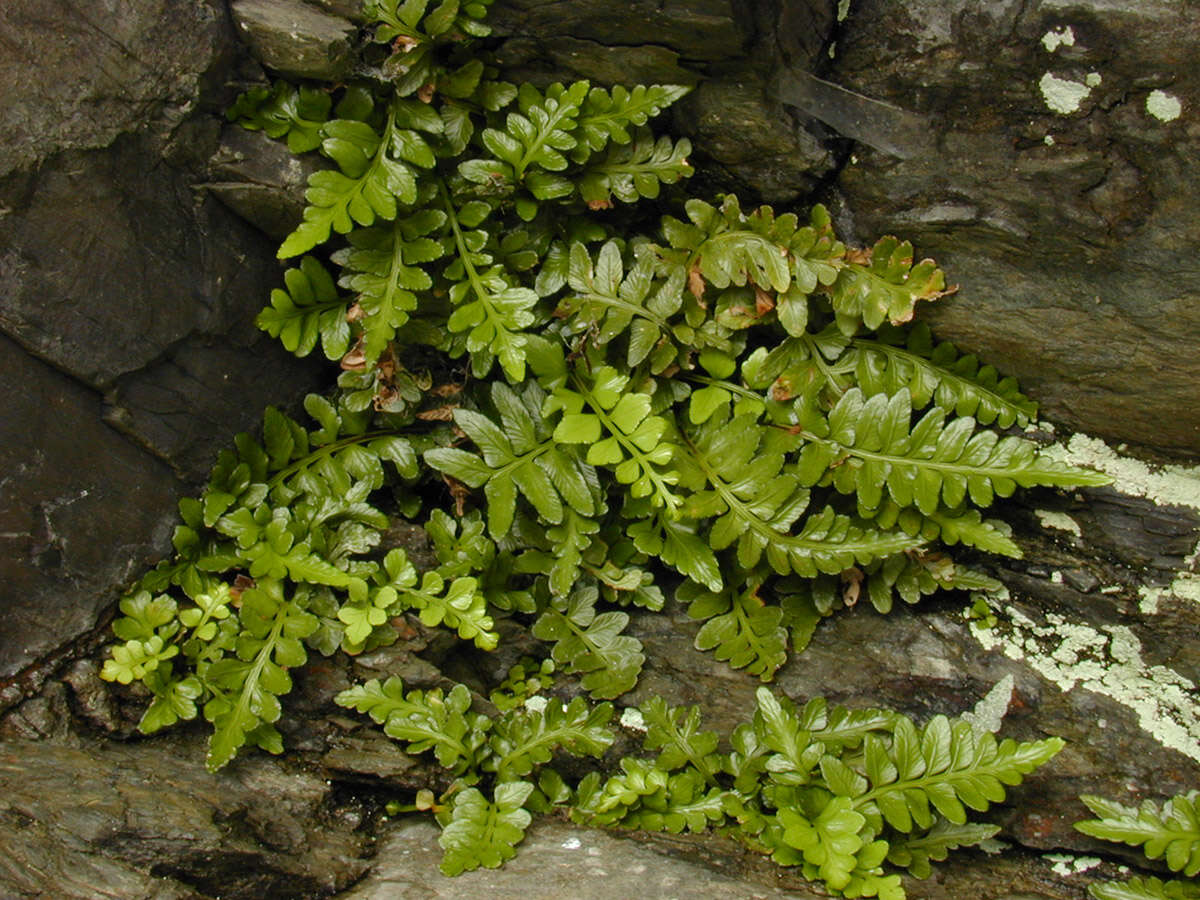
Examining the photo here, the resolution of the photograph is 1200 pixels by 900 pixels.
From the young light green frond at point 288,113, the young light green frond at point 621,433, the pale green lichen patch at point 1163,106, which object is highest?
the pale green lichen patch at point 1163,106

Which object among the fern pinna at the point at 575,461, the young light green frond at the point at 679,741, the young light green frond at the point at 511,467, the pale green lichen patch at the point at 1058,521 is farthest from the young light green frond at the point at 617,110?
the pale green lichen patch at the point at 1058,521

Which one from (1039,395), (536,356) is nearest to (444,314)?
(536,356)

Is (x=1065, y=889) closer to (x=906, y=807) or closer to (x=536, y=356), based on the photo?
(x=906, y=807)

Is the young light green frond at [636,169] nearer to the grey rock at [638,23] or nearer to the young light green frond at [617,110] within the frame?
the young light green frond at [617,110]

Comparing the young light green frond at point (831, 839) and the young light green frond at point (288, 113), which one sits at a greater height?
the young light green frond at point (288, 113)

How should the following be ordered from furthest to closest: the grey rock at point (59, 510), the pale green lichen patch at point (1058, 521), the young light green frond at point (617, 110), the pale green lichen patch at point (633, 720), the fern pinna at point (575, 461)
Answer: the pale green lichen patch at point (1058, 521) → the pale green lichen patch at point (633, 720) → the young light green frond at point (617, 110) → the fern pinna at point (575, 461) → the grey rock at point (59, 510)

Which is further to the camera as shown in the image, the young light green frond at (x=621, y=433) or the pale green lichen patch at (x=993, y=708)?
the pale green lichen patch at (x=993, y=708)

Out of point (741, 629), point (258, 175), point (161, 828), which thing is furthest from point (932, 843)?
point (258, 175)

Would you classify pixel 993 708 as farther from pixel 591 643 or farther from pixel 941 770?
pixel 591 643
